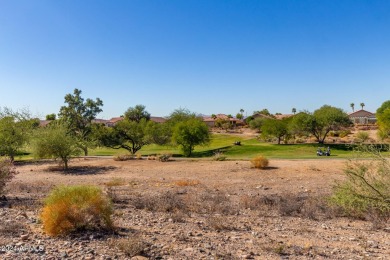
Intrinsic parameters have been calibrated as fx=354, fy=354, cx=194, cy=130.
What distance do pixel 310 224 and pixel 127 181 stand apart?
50.1 feet

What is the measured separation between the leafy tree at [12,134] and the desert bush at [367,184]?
34.7 meters

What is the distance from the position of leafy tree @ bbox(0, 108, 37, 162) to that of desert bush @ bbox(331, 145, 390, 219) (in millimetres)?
34744

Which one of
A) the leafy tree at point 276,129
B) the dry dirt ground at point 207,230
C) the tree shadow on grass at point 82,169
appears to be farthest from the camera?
the leafy tree at point 276,129

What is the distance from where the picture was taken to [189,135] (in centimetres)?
4734

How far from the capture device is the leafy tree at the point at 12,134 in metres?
37.8

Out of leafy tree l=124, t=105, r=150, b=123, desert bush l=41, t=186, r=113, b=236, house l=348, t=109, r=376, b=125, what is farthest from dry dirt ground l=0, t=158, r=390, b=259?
house l=348, t=109, r=376, b=125

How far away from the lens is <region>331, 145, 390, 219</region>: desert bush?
1048 cm

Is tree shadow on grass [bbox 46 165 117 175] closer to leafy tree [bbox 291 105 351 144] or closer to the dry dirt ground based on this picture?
the dry dirt ground

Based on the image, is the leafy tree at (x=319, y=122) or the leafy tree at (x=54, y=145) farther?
the leafy tree at (x=319, y=122)

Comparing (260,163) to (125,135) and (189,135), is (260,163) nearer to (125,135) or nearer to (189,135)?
(189,135)

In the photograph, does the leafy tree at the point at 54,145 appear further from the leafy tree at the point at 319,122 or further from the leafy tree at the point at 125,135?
the leafy tree at the point at 319,122

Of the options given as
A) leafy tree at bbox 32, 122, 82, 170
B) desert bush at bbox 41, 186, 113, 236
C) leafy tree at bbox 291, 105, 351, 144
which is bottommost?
desert bush at bbox 41, 186, 113, 236

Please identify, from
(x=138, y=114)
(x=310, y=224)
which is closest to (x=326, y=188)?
(x=310, y=224)

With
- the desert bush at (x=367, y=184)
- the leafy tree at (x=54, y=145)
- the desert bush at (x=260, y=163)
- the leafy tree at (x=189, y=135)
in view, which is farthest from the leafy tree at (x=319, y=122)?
the desert bush at (x=367, y=184)
